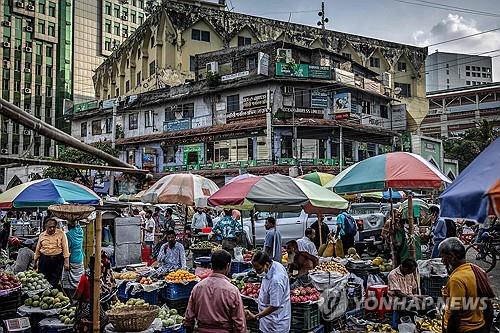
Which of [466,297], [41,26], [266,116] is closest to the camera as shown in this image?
[466,297]

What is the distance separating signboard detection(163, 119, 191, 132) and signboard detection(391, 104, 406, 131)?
16.5m

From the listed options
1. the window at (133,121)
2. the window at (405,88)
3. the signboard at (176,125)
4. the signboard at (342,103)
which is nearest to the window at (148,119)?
the window at (133,121)

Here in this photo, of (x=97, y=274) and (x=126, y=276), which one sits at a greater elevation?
(x=97, y=274)

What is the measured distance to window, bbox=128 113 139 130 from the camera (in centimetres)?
4216

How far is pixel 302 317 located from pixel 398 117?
3522cm

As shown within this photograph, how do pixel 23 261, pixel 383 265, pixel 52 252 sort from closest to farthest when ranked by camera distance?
1. pixel 52 252
2. pixel 383 265
3. pixel 23 261

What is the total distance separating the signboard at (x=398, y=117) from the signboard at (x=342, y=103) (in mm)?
7471

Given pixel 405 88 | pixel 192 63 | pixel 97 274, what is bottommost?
pixel 97 274

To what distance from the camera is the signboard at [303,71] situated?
33.3 metres

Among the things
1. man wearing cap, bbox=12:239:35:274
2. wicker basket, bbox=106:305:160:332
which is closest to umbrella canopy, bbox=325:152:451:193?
wicker basket, bbox=106:305:160:332

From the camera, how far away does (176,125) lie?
38531 mm

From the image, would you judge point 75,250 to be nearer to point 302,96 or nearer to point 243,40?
point 302,96

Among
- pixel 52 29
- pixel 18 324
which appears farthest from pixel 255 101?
pixel 52 29

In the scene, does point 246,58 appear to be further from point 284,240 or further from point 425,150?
point 284,240
